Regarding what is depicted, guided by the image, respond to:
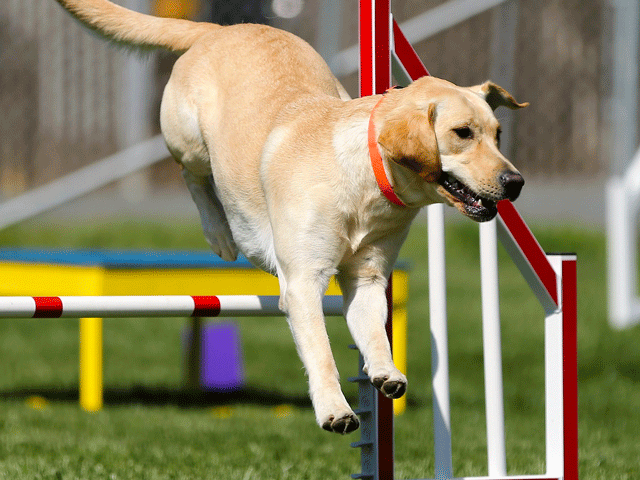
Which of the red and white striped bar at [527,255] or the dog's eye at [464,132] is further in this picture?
the red and white striped bar at [527,255]

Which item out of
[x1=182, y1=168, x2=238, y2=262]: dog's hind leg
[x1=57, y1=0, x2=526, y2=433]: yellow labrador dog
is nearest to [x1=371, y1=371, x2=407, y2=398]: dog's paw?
[x1=57, y1=0, x2=526, y2=433]: yellow labrador dog

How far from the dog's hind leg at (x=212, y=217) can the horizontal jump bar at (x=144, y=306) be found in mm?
725

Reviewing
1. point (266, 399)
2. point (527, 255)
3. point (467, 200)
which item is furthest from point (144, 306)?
point (266, 399)

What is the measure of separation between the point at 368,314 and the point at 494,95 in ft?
2.57

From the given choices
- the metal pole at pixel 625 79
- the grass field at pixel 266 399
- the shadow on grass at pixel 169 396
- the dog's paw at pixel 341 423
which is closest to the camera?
the dog's paw at pixel 341 423

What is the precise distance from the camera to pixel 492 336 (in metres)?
3.59

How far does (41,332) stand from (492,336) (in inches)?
253

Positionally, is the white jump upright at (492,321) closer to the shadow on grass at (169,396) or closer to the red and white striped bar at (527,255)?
the red and white striped bar at (527,255)

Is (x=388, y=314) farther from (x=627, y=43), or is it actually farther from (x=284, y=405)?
(x=627, y=43)

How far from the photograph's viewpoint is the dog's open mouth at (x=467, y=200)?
9.26 feet

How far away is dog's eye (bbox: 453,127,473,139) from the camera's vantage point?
2.80 metres

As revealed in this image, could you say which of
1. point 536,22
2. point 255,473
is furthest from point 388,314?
point 536,22

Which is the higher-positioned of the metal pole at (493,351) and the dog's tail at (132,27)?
the dog's tail at (132,27)

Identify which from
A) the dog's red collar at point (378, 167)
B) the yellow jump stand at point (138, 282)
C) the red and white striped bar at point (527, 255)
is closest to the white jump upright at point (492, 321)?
the red and white striped bar at point (527, 255)
